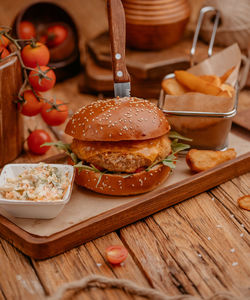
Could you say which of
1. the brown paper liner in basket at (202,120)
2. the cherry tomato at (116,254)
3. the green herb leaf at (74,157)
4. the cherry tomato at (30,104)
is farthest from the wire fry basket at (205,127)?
the cherry tomato at (116,254)

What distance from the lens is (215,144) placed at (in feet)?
8.31

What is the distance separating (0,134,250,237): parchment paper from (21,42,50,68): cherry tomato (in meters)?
0.76

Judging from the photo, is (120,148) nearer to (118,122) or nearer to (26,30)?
(118,122)

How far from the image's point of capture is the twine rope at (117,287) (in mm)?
1663

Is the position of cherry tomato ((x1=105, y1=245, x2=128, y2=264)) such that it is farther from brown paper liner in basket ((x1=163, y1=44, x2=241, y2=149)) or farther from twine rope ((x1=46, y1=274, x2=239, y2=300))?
brown paper liner in basket ((x1=163, y1=44, x2=241, y2=149))

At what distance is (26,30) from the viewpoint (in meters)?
3.57

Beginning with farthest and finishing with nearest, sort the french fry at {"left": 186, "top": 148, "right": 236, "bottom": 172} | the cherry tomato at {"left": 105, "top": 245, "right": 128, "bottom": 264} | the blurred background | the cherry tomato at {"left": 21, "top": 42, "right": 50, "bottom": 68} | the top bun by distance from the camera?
the blurred background → the cherry tomato at {"left": 21, "top": 42, "right": 50, "bottom": 68} → the french fry at {"left": 186, "top": 148, "right": 236, "bottom": 172} → the top bun → the cherry tomato at {"left": 105, "top": 245, "right": 128, "bottom": 264}

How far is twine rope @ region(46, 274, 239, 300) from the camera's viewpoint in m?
1.66

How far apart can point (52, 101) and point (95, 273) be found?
1.12 m

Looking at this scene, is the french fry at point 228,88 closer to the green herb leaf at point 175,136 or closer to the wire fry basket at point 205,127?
the wire fry basket at point 205,127

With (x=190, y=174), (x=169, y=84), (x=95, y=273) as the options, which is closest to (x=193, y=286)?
(x=95, y=273)

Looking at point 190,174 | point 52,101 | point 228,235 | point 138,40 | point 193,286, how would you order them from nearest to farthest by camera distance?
1. point 193,286
2. point 228,235
3. point 190,174
4. point 52,101
5. point 138,40

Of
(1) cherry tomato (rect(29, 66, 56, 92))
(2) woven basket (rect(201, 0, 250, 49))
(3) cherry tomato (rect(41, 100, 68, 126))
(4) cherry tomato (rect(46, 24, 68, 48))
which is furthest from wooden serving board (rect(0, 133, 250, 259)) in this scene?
(4) cherry tomato (rect(46, 24, 68, 48))

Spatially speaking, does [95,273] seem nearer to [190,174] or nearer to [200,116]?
[190,174]
